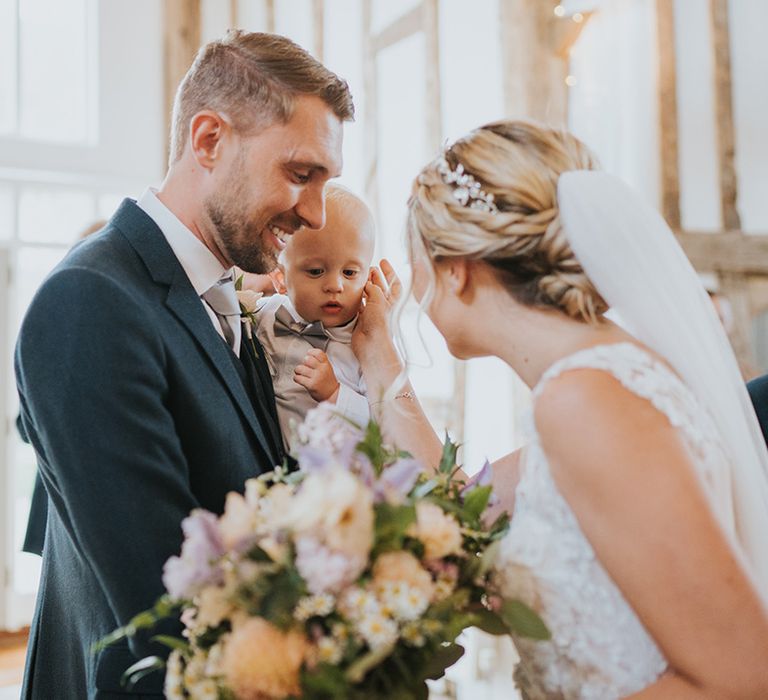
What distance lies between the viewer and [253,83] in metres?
2.08

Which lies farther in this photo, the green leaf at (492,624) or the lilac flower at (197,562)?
the green leaf at (492,624)

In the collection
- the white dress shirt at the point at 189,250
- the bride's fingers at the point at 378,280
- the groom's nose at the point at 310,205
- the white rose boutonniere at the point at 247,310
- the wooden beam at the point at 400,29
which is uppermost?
the wooden beam at the point at 400,29

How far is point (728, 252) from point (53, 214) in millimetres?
5417

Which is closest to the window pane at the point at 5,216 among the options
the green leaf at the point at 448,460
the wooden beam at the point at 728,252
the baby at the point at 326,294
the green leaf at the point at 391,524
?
the wooden beam at the point at 728,252

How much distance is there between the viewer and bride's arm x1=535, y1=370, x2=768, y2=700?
4.71ft

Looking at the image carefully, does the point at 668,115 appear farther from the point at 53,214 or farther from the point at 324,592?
the point at 324,592

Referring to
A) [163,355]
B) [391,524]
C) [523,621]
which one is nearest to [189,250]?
[163,355]

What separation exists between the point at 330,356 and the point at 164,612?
137 cm

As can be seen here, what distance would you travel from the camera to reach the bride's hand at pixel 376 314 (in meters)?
2.55

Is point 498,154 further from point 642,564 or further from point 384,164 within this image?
point 384,164

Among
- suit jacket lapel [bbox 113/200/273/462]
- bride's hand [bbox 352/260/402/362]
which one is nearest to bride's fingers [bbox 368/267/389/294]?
bride's hand [bbox 352/260/402/362]

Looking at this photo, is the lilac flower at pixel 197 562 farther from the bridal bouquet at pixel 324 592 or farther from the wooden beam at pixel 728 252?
the wooden beam at pixel 728 252

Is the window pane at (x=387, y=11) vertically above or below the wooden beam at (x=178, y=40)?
below

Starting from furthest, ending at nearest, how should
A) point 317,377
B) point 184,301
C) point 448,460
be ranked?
point 317,377
point 184,301
point 448,460
